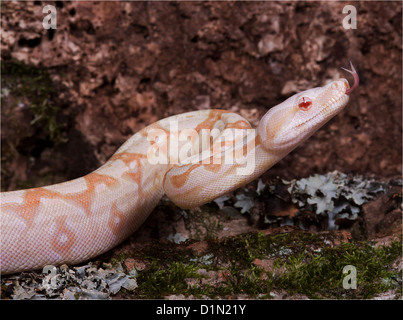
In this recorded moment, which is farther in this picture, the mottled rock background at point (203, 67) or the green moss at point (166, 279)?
the mottled rock background at point (203, 67)

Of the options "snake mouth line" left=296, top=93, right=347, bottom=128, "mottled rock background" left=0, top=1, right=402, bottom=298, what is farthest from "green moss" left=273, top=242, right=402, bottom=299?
"mottled rock background" left=0, top=1, right=402, bottom=298

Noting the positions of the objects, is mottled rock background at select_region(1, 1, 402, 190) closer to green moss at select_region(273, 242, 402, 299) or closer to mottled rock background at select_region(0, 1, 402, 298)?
mottled rock background at select_region(0, 1, 402, 298)

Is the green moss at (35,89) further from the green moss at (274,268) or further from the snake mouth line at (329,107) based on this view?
the snake mouth line at (329,107)

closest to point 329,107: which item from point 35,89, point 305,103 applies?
point 305,103

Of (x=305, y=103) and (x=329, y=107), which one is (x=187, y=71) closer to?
(x=305, y=103)

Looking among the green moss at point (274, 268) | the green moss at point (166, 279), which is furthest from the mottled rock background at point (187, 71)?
the green moss at point (166, 279)
